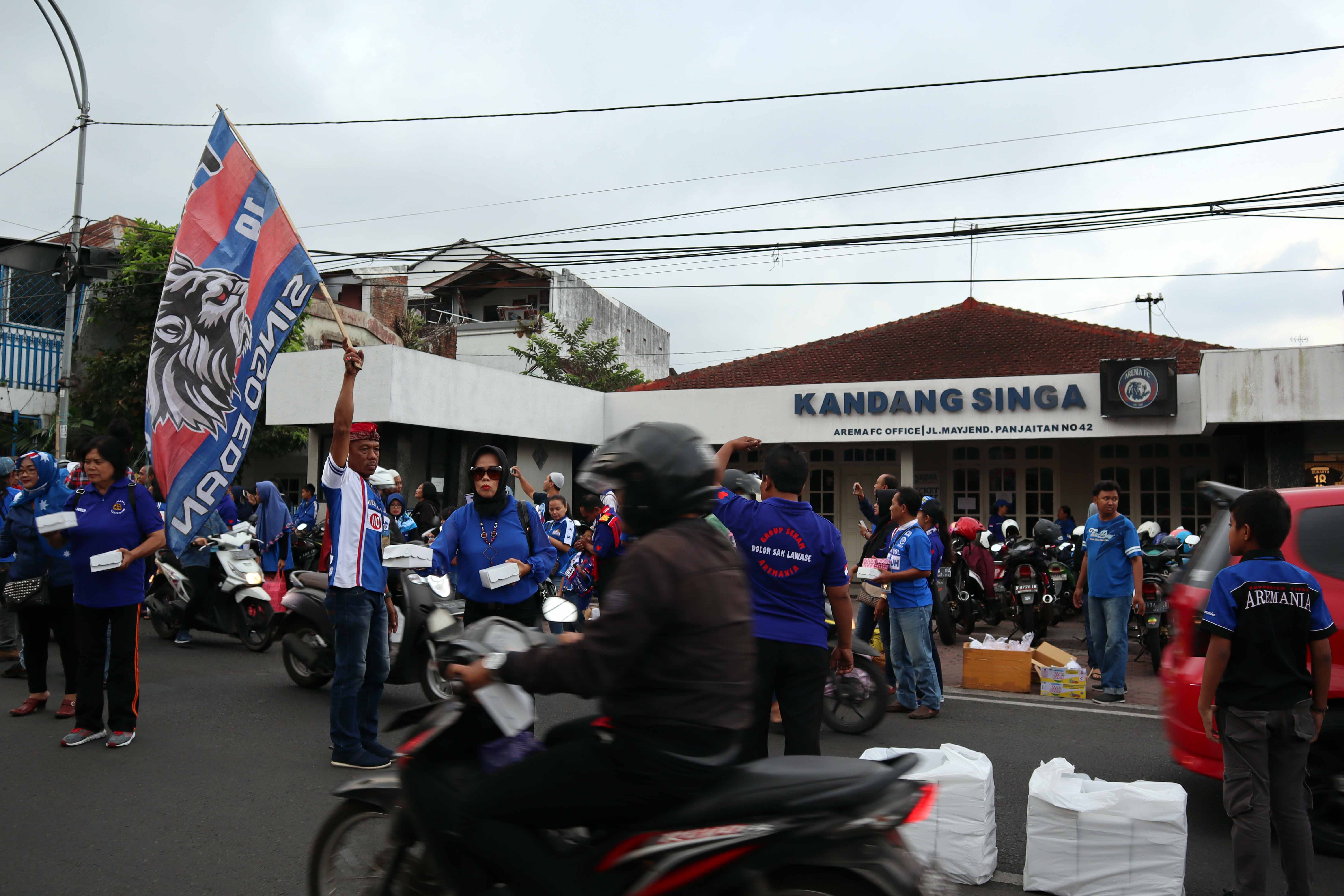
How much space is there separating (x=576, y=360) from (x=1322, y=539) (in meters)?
28.4

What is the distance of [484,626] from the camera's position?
9.70 feet

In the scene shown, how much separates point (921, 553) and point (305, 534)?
10.3 m

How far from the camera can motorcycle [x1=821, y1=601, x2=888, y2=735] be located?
22.6 feet

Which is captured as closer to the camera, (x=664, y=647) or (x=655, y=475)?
(x=664, y=647)

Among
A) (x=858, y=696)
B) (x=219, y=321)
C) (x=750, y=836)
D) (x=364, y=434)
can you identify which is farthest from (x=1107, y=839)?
(x=219, y=321)

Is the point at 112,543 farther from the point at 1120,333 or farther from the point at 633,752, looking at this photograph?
the point at 1120,333

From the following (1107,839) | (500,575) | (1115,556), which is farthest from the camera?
(1115,556)

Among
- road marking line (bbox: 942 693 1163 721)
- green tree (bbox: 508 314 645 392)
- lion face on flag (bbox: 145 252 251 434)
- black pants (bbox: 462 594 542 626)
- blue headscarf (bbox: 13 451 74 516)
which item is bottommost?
road marking line (bbox: 942 693 1163 721)

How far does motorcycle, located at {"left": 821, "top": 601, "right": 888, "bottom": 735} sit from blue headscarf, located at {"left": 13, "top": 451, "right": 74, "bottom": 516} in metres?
5.79

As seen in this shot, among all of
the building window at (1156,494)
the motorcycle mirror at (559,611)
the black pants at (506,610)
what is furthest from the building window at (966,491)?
the motorcycle mirror at (559,611)

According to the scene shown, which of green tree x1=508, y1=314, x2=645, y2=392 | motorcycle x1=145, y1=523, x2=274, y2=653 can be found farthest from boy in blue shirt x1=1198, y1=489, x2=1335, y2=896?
green tree x1=508, y1=314, x2=645, y2=392

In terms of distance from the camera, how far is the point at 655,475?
266 cm

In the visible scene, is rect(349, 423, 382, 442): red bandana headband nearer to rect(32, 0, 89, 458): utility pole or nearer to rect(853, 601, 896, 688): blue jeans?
rect(853, 601, 896, 688): blue jeans

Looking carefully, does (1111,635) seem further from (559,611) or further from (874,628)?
(559,611)
